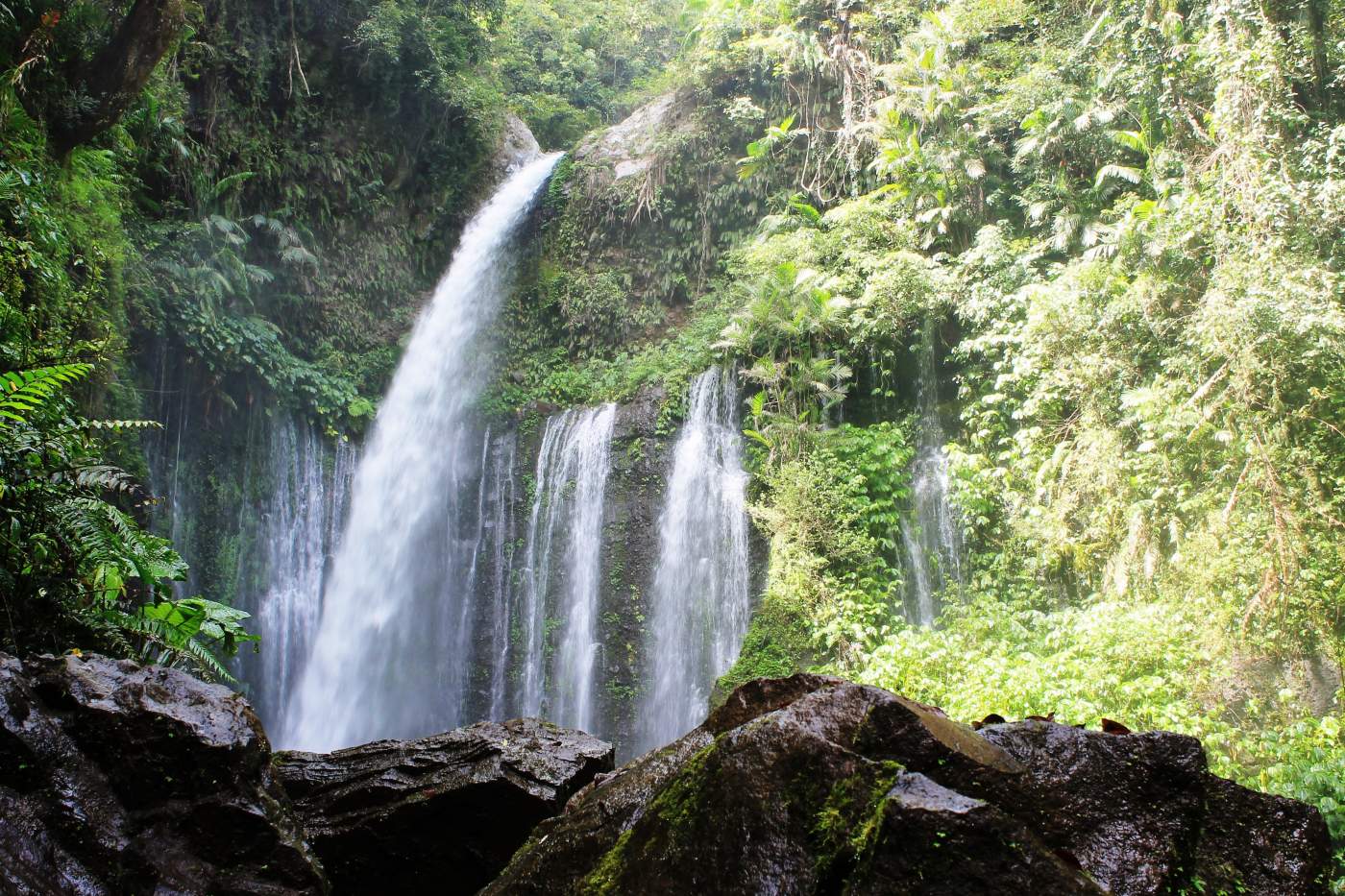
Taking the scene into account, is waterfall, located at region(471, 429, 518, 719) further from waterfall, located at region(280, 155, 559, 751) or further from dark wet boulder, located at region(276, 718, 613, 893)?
dark wet boulder, located at region(276, 718, 613, 893)

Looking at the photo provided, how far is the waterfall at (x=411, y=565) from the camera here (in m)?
12.4

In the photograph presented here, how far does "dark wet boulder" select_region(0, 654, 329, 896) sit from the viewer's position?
2.73 meters

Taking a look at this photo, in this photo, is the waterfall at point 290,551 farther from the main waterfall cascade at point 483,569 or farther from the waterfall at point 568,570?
the waterfall at point 568,570

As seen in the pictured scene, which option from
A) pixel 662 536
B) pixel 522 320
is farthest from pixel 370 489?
pixel 662 536

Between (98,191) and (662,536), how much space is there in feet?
26.5

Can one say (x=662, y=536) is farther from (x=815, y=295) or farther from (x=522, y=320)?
(x=522, y=320)

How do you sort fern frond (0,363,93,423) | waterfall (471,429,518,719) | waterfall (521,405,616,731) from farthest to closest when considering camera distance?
waterfall (471,429,518,719) → waterfall (521,405,616,731) → fern frond (0,363,93,423)

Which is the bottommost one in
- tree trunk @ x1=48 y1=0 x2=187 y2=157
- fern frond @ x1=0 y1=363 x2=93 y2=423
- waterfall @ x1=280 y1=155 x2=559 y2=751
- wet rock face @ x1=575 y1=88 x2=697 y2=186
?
waterfall @ x1=280 y1=155 x2=559 y2=751

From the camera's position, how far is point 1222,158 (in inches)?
312

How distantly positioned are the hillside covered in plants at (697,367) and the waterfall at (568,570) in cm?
7

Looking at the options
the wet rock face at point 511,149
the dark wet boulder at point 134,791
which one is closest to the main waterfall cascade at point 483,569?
the wet rock face at point 511,149

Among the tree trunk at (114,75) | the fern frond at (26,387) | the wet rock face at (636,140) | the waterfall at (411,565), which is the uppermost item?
the wet rock face at (636,140)

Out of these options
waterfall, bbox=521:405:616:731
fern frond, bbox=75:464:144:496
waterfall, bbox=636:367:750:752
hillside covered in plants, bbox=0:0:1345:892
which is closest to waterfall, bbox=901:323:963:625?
hillside covered in plants, bbox=0:0:1345:892

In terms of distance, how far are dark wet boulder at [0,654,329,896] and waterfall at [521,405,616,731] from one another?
7968mm
